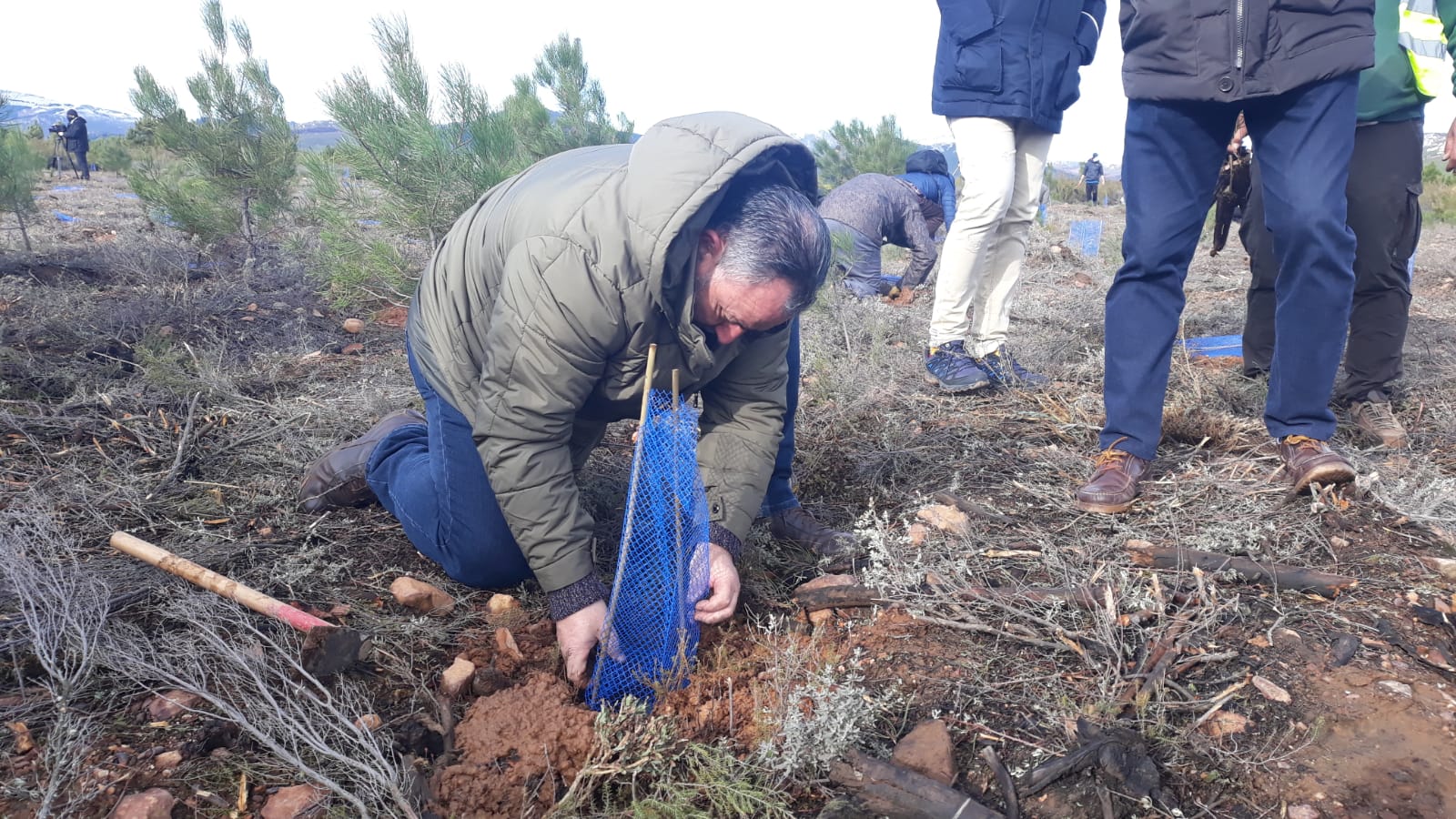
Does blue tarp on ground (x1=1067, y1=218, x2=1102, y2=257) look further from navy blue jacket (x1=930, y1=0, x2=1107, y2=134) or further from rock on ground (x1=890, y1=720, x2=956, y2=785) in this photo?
rock on ground (x1=890, y1=720, x2=956, y2=785)

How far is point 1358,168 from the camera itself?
8.75 feet

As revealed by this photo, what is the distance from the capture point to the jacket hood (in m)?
1.51

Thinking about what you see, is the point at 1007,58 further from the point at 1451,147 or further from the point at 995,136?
the point at 1451,147

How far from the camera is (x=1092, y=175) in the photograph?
68.8ft

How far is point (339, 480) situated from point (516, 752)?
4.24 feet

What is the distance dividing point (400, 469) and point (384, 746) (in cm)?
93

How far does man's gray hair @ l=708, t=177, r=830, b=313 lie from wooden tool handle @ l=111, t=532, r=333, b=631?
1.11 meters

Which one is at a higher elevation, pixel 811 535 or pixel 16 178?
pixel 16 178

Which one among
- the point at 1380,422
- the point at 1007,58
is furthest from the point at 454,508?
the point at 1380,422

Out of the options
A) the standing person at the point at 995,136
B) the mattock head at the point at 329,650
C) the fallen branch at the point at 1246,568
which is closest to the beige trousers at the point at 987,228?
the standing person at the point at 995,136

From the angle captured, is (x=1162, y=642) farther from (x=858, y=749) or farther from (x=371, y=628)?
(x=371, y=628)

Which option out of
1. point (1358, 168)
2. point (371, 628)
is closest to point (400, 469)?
point (371, 628)

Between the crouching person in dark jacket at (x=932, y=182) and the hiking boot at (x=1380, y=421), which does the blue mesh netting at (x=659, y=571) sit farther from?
the crouching person in dark jacket at (x=932, y=182)

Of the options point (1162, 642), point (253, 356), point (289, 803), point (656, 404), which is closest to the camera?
point (289, 803)
